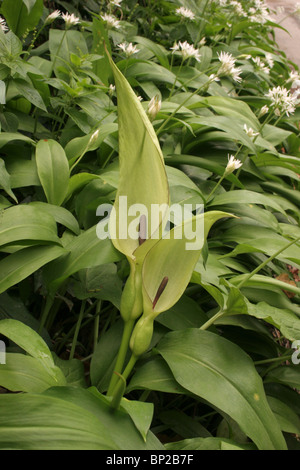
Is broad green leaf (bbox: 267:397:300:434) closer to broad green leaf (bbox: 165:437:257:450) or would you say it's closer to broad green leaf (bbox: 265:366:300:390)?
broad green leaf (bbox: 265:366:300:390)

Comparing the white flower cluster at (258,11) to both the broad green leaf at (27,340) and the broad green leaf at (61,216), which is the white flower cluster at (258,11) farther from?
the broad green leaf at (27,340)

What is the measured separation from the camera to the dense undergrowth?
0.79 m

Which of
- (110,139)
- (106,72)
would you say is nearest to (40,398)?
(110,139)

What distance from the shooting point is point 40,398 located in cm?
71

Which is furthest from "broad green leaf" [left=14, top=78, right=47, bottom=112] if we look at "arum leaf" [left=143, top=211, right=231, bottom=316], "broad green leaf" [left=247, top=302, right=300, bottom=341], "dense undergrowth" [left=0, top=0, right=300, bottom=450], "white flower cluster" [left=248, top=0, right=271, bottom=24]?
"white flower cluster" [left=248, top=0, right=271, bottom=24]

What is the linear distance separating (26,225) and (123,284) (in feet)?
1.22

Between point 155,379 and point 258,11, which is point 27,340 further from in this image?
point 258,11

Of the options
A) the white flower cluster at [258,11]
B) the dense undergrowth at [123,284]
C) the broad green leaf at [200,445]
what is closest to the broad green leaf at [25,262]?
the dense undergrowth at [123,284]

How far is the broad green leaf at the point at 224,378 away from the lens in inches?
32.6

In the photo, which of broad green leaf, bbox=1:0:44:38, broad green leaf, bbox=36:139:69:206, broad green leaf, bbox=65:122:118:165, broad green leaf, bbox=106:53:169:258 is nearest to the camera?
broad green leaf, bbox=106:53:169:258

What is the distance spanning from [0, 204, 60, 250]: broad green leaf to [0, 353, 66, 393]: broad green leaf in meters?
0.24

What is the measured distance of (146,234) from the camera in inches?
33.4

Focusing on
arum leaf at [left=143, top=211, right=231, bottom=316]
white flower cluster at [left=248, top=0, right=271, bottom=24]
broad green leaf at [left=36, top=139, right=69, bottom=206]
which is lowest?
broad green leaf at [left=36, top=139, right=69, bottom=206]
